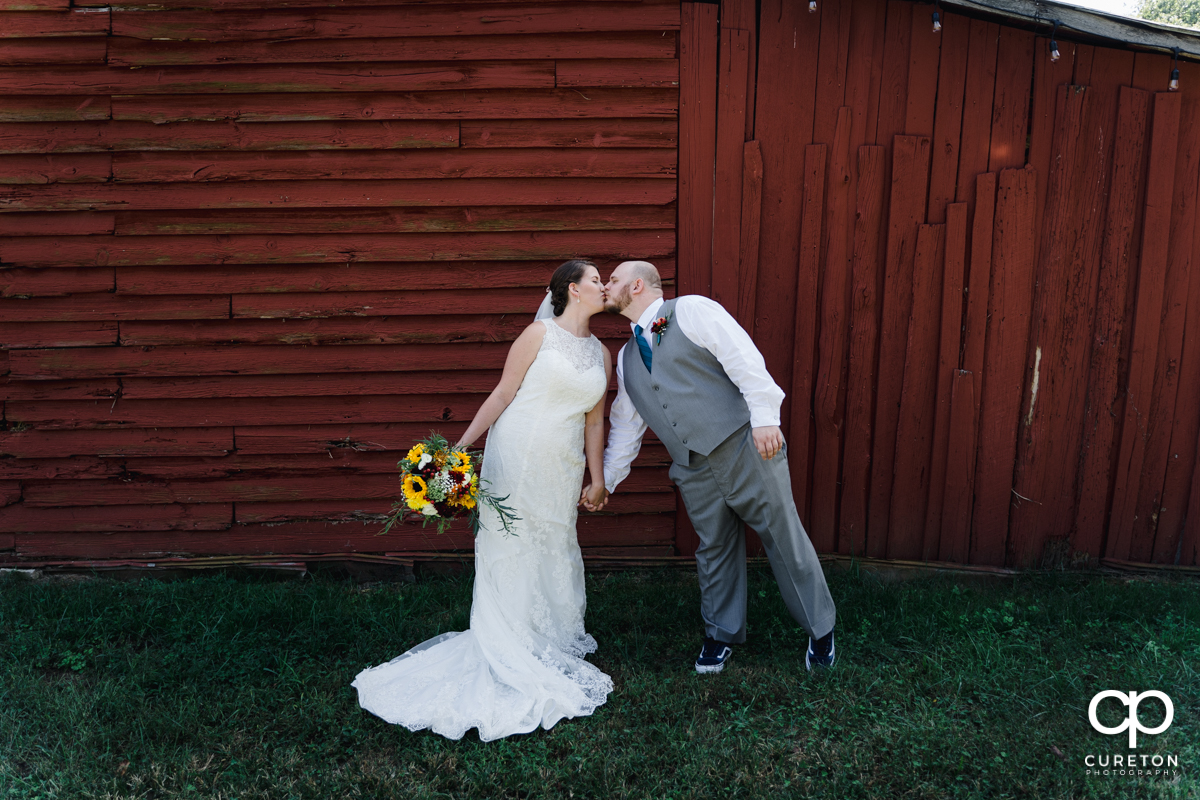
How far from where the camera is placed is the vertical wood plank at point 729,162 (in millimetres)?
4406

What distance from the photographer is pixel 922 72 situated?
4410 millimetres

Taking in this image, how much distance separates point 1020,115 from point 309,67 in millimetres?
3889

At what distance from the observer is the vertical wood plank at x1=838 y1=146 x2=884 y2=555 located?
448 centimetres

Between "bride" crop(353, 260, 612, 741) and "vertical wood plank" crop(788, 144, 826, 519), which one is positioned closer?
"bride" crop(353, 260, 612, 741)

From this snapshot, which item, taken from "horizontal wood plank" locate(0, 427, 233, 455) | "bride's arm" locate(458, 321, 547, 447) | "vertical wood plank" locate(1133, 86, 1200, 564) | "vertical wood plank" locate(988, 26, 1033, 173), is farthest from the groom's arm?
"vertical wood plank" locate(1133, 86, 1200, 564)

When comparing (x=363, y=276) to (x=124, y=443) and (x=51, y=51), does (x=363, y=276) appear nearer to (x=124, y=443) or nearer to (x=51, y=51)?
(x=124, y=443)

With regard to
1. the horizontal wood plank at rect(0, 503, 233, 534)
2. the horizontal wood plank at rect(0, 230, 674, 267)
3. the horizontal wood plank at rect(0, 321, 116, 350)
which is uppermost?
the horizontal wood plank at rect(0, 230, 674, 267)

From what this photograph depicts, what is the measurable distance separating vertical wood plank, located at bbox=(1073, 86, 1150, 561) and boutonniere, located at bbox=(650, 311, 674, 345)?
266 centimetres

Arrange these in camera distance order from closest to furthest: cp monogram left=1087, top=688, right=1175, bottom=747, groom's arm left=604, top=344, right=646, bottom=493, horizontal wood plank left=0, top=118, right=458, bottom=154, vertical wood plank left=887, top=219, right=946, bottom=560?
cp monogram left=1087, top=688, right=1175, bottom=747, groom's arm left=604, top=344, right=646, bottom=493, horizontal wood plank left=0, top=118, right=458, bottom=154, vertical wood plank left=887, top=219, right=946, bottom=560

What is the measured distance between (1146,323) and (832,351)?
5.71ft

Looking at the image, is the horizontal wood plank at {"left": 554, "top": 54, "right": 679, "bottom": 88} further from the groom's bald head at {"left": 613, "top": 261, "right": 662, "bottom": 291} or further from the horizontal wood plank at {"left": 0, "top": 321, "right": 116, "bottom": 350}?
the horizontal wood plank at {"left": 0, "top": 321, "right": 116, "bottom": 350}

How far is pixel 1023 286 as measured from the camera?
4.52 metres

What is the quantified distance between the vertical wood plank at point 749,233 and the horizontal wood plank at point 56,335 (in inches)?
141

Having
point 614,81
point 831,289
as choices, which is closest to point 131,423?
point 614,81
